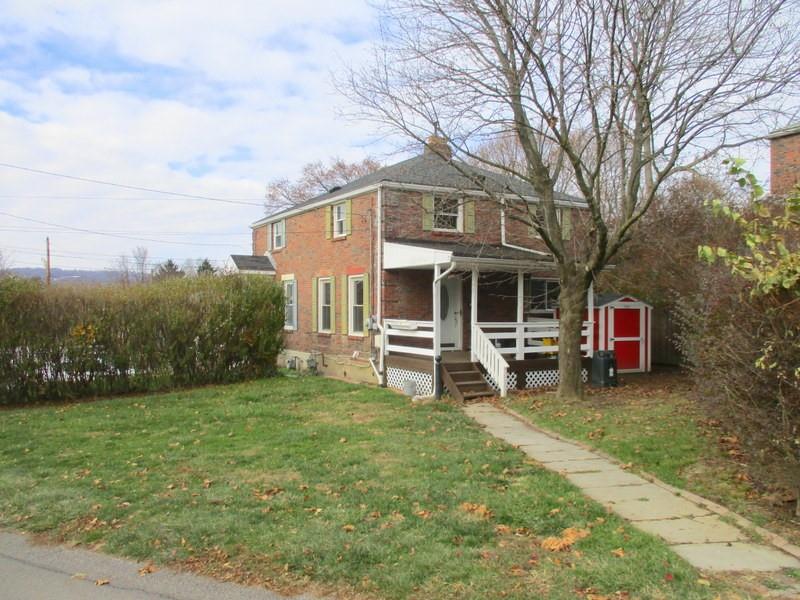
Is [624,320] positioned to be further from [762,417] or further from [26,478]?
[26,478]

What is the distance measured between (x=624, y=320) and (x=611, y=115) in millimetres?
7760

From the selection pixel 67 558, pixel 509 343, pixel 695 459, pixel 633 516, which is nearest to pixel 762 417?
pixel 633 516

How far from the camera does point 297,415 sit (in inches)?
446

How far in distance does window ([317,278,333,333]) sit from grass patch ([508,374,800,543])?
8187 mm

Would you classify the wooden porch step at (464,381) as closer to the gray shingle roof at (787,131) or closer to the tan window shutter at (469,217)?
the tan window shutter at (469,217)

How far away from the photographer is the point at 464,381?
13.6 metres

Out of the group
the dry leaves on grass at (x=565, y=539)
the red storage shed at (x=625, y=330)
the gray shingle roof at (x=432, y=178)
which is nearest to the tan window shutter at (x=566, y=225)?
the gray shingle roof at (x=432, y=178)

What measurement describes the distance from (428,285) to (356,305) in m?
Answer: 2.23

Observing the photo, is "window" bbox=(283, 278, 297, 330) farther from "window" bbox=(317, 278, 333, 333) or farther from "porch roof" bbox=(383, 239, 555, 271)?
"porch roof" bbox=(383, 239, 555, 271)

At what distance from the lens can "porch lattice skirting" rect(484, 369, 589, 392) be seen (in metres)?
14.0

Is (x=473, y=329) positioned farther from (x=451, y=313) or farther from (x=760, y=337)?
(x=760, y=337)

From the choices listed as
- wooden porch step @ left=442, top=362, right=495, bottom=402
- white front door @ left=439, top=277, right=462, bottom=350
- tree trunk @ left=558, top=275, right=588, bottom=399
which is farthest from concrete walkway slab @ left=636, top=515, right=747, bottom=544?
white front door @ left=439, top=277, right=462, bottom=350

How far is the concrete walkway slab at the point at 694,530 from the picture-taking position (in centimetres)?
521

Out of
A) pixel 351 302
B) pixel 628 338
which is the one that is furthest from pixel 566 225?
pixel 351 302
